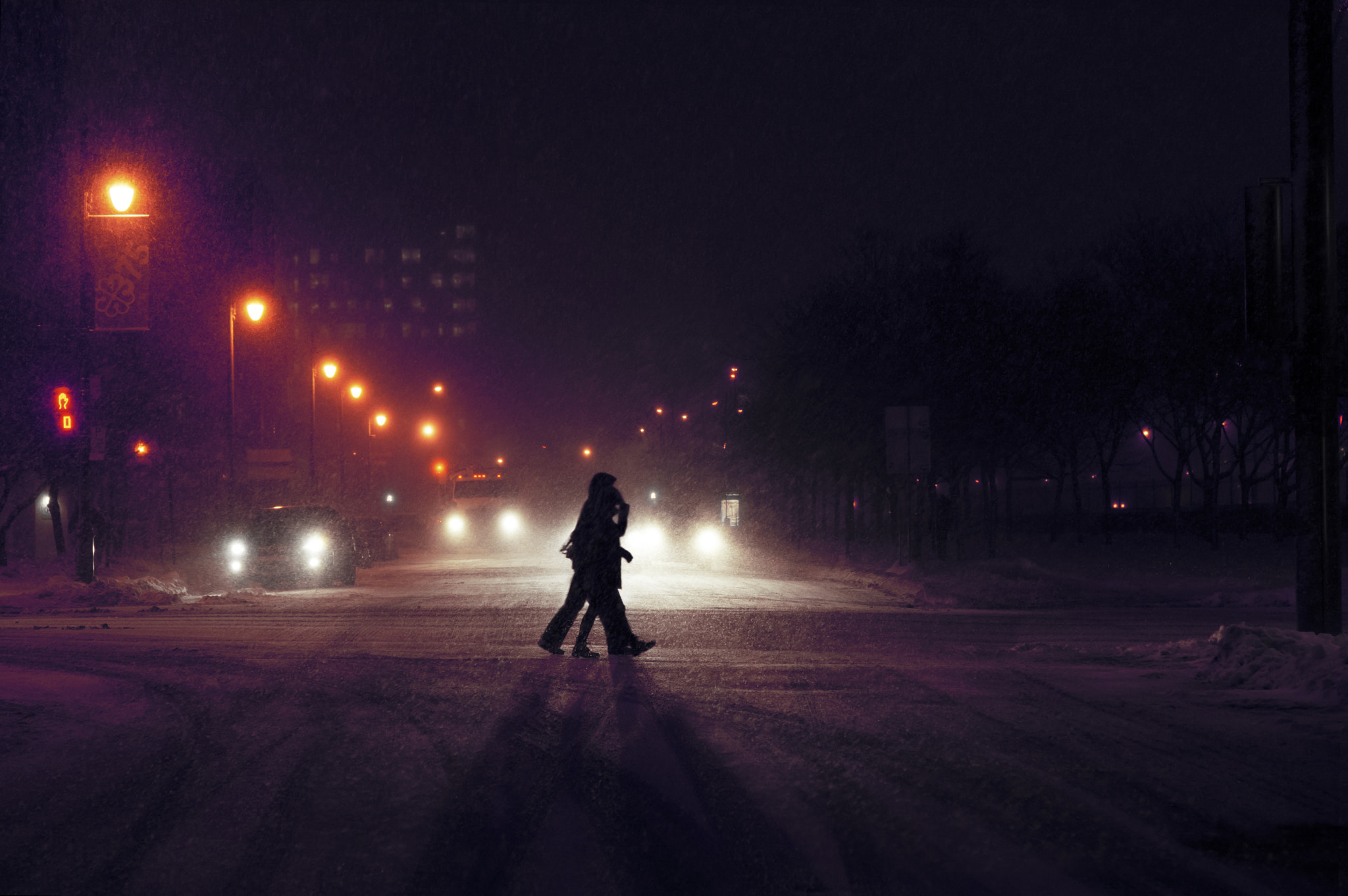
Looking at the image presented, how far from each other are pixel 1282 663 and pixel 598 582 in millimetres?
6148

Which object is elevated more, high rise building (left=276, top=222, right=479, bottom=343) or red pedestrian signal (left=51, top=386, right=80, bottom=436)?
high rise building (left=276, top=222, right=479, bottom=343)

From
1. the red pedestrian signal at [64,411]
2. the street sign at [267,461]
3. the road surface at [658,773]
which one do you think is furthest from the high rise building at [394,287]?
the road surface at [658,773]

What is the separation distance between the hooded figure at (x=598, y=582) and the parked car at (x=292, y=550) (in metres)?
12.6

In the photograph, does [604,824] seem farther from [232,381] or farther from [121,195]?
[232,381]

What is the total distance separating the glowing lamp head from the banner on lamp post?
58 cm

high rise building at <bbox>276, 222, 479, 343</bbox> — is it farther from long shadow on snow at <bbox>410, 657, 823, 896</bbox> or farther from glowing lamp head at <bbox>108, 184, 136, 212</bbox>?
long shadow on snow at <bbox>410, 657, 823, 896</bbox>

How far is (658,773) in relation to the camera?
20.2ft

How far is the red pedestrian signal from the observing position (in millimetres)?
19828

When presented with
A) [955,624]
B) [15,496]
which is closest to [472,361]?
[15,496]

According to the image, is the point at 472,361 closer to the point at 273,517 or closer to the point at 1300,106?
the point at 273,517

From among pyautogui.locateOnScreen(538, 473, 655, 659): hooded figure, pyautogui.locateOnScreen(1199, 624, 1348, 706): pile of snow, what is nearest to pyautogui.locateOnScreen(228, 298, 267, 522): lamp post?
pyautogui.locateOnScreen(538, 473, 655, 659): hooded figure

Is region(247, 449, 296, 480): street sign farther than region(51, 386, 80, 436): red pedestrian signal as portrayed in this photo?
Yes

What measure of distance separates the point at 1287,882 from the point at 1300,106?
783cm

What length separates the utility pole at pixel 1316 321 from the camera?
968cm
